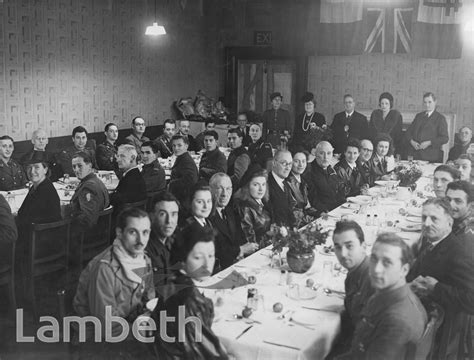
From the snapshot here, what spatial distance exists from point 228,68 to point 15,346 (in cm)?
1036

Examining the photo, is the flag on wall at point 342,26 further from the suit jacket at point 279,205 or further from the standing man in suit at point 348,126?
the suit jacket at point 279,205

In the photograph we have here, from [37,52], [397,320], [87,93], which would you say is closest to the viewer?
[397,320]

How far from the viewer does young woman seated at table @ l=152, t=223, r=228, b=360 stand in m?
2.96

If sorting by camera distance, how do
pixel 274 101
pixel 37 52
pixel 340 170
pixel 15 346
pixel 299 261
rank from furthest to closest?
pixel 274 101 < pixel 37 52 < pixel 340 170 < pixel 15 346 < pixel 299 261

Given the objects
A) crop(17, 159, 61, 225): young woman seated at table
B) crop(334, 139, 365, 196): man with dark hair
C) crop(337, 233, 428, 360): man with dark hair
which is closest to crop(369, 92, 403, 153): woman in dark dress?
crop(334, 139, 365, 196): man with dark hair

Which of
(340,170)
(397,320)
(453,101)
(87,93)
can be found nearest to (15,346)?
(397,320)

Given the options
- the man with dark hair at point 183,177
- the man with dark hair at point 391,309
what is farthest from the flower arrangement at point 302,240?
the man with dark hair at point 183,177

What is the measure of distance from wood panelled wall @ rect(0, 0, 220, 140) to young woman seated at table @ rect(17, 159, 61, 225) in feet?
12.5

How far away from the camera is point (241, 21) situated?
14.1m

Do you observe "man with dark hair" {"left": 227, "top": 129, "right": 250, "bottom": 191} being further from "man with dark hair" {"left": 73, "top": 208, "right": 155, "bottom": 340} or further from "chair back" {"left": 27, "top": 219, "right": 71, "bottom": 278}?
"man with dark hair" {"left": 73, "top": 208, "right": 155, "bottom": 340}

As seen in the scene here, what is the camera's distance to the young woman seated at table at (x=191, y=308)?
2957 millimetres

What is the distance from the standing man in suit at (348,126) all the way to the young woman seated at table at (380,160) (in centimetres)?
215

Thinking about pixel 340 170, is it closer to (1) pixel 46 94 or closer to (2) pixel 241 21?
(1) pixel 46 94

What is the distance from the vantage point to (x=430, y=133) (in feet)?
31.0
